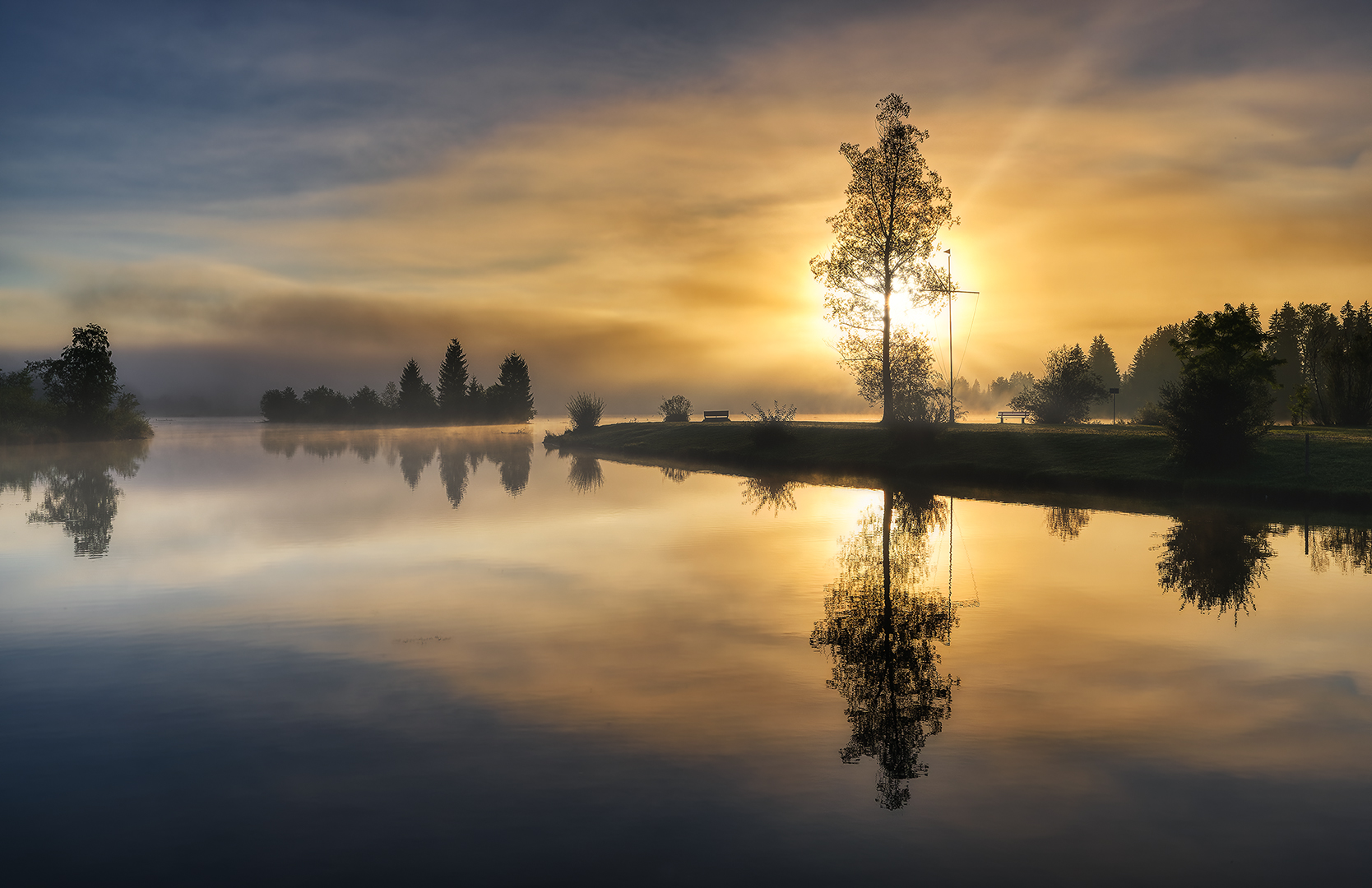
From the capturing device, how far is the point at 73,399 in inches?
4429

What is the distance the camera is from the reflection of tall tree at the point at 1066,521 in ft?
77.4

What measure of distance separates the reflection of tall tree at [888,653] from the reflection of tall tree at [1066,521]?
450cm

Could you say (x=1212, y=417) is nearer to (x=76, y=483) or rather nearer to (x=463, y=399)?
(x=76, y=483)

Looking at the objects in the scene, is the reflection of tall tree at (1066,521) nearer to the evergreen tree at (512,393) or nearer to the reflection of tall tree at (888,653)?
the reflection of tall tree at (888,653)

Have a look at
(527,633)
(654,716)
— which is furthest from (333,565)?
(654,716)

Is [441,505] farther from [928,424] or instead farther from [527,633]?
[928,424]

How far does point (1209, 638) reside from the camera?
1284 cm

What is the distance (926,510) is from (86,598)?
22.9 meters

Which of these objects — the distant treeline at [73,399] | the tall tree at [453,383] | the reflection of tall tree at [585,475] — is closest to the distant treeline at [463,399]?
the tall tree at [453,383]

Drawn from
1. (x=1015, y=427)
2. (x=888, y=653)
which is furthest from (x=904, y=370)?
(x=888, y=653)

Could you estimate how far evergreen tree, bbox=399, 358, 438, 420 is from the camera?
191375 mm

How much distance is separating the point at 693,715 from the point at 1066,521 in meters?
20.0

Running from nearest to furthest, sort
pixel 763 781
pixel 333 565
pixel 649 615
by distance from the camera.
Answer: pixel 763 781 < pixel 649 615 < pixel 333 565

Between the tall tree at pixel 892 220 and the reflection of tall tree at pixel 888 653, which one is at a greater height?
the tall tree at pixel 892 220
